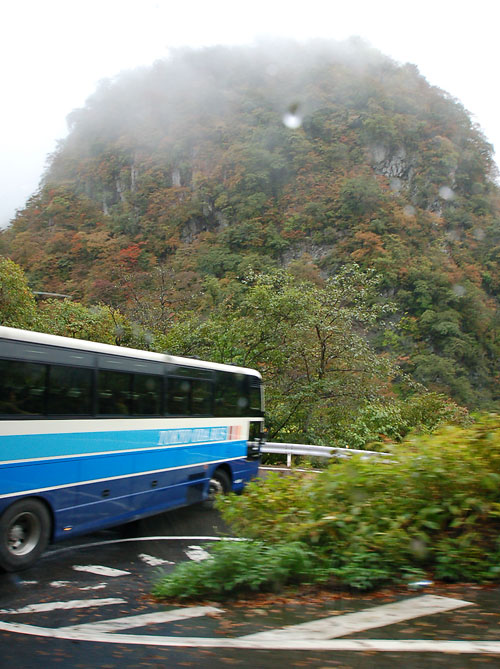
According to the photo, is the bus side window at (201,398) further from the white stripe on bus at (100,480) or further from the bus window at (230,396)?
the white stripe on bus at (100,480)

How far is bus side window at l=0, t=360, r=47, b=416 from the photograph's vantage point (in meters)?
6.66

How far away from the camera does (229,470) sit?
11.7 metres

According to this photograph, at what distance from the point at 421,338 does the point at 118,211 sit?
2220 inches

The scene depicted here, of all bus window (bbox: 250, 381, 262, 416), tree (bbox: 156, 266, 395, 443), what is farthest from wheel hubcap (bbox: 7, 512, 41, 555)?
tree (bbox: 156, 266, 395, 443)

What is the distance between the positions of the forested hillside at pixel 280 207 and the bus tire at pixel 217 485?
9721 millimetres

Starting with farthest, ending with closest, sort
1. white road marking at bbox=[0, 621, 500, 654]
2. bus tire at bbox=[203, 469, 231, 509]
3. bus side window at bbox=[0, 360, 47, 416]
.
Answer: bus tire at bbox=[203, 469, 231, 509] < bus side window at bbox=[0, 360, 47, 416] < white road marking at bbox=[0, 621, 500, 654]

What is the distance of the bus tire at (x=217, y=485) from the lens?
1105 centimetres

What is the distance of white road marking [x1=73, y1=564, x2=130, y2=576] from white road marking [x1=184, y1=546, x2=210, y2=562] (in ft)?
3.32

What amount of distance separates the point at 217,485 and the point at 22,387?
17.4 feet

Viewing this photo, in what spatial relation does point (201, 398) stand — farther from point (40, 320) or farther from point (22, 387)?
point (40, 320)

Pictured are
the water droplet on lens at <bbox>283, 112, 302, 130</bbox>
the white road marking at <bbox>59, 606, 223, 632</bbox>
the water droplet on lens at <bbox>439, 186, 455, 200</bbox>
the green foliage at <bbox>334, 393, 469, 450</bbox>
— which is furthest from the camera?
the water droplet on lens at <bbox>283, 112, 302, 130</bbox>

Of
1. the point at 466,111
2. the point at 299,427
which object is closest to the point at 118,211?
the point at 466,111

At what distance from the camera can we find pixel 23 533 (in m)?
6.87

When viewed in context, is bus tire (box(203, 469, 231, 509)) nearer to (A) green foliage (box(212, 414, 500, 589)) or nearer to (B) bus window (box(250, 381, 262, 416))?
(B) bus window (box(250, 381, 262, 416))
